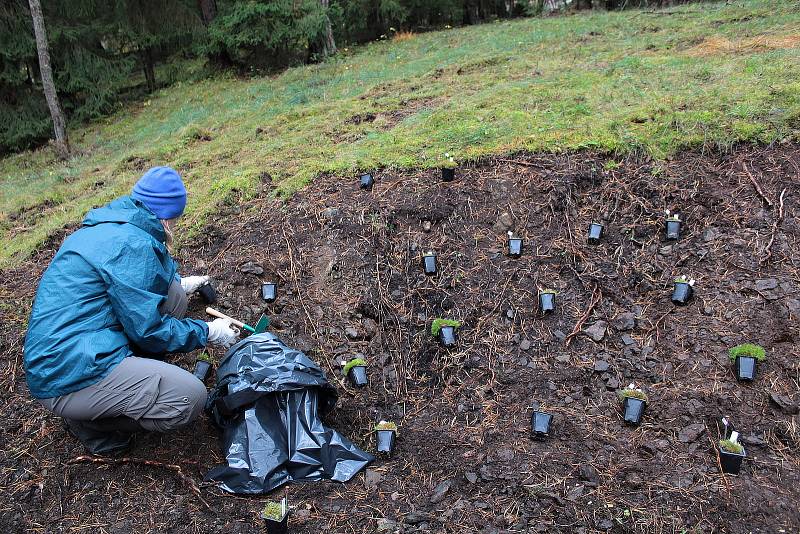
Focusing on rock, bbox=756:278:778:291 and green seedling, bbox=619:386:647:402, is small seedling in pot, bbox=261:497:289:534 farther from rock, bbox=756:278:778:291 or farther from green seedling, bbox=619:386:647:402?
rock, bbox=756:278:778:291

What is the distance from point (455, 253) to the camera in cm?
377

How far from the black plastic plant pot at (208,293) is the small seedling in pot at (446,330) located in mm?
1521

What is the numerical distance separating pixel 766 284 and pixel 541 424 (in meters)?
1.66

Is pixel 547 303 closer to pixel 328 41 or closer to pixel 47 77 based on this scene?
pixel 47 77

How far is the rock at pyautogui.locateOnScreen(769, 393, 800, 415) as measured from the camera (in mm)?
2516

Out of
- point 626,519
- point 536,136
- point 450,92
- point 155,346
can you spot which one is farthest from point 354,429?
point 450,92

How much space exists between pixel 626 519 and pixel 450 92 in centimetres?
571

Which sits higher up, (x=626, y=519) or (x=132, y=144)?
(x=132, y=144)

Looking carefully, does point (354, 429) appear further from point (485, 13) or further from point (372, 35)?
point (485, 13)

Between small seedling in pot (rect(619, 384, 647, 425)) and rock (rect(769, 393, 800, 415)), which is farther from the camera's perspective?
small seedling in pot (rect(619, 384, 647, 425))

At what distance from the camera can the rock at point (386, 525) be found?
231 cm

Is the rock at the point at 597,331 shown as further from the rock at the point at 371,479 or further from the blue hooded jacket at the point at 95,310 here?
the blue hooded jacket at the point at 95,310

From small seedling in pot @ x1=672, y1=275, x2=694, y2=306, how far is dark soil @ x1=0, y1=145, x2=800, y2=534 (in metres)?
0.05

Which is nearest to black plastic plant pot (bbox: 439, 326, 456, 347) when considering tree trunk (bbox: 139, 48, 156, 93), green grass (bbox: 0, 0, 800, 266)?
green grass (bbox: 0, 0, 800, 266)
